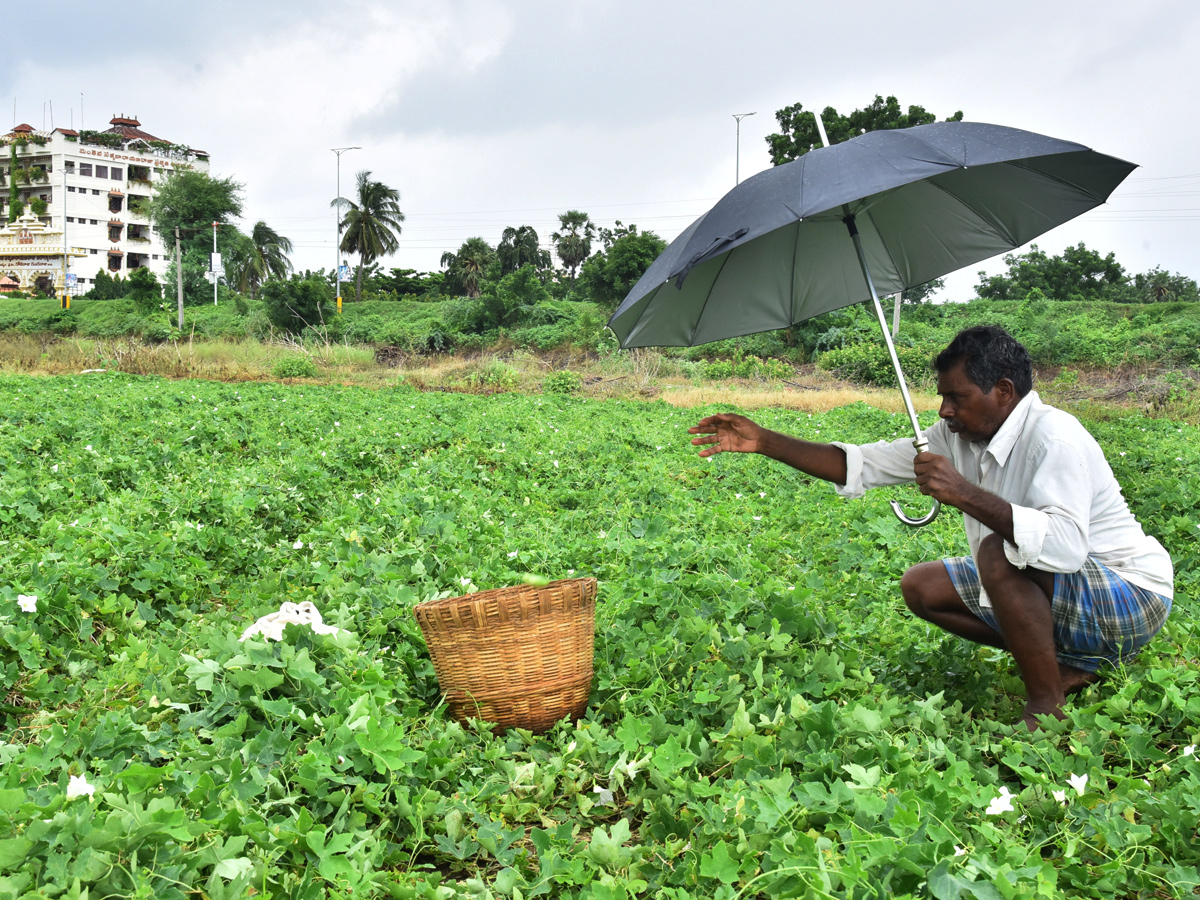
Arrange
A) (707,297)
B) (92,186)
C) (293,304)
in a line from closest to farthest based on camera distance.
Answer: (707,297)
(293,304)
(92,186)

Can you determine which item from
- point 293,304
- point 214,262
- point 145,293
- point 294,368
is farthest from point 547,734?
point 145,293

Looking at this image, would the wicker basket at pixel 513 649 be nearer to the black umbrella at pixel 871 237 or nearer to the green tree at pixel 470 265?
the black umbrella at pixel 871 237

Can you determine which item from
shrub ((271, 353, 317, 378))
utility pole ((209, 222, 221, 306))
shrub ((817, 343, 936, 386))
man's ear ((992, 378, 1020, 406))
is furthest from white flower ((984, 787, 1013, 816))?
utility pole ((209, 222, 221, 306))

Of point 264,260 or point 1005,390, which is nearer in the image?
point 1005,390

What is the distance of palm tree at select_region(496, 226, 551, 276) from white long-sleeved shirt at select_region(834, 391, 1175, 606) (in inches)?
1890

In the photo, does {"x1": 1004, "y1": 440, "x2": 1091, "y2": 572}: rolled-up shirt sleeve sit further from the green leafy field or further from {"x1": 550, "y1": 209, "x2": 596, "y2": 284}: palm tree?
{"x1": 550, "y1": 209, "x2": 596, "y2": 284}: palm tree

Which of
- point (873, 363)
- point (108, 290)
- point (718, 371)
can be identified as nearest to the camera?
point (873, 363)

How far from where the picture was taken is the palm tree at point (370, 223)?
51.9m

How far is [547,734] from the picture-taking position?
10.6ft

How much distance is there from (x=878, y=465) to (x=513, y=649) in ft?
5.28

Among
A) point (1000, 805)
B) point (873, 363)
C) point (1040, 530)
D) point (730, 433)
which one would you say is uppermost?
point (873, 363)

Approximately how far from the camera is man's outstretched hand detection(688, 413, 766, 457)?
3473mm

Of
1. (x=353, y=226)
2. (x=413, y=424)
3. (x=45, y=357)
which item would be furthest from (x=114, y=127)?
(x=413, y=424)

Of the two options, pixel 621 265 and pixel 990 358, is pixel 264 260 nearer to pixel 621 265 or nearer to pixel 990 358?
pixel 621 265
